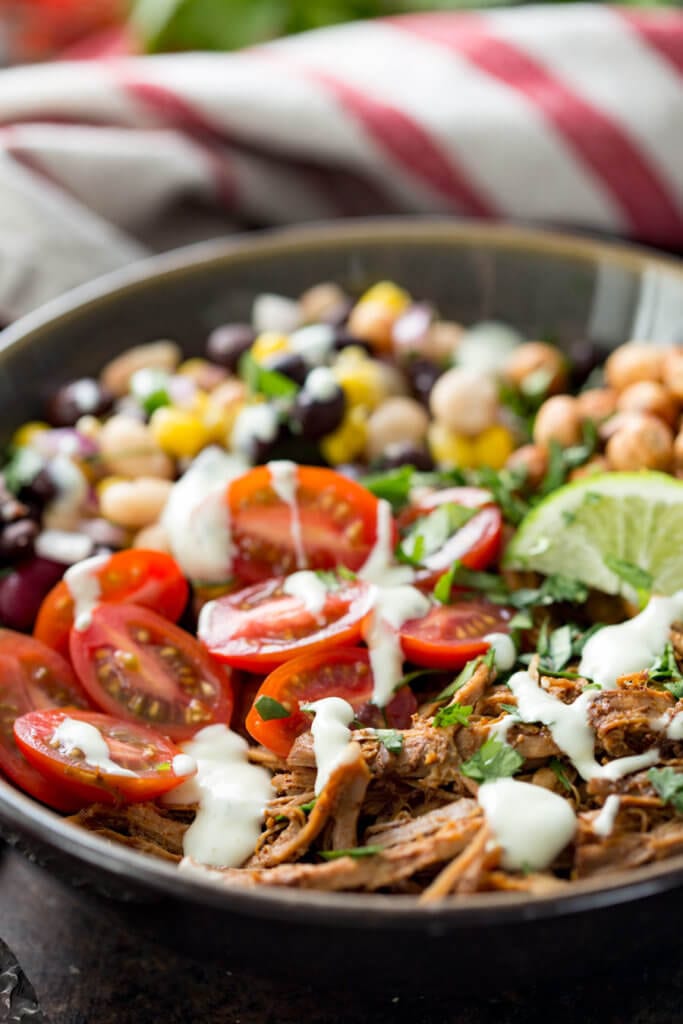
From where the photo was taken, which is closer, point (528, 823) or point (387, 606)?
point (528, 823)

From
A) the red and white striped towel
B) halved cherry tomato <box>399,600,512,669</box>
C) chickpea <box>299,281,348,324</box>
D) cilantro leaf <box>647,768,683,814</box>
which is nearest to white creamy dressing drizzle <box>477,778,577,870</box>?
cilantro leaf <box>647,768,683,814</box>

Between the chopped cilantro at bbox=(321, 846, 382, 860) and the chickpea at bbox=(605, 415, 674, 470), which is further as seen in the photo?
the chickpea at bbox=(605, 415, 674, 470)

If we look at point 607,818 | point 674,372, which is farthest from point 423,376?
point 607,818

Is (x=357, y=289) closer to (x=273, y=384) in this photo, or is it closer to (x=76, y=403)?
(x=273, y=384)

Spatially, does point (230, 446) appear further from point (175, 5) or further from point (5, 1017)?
point (175, 5)

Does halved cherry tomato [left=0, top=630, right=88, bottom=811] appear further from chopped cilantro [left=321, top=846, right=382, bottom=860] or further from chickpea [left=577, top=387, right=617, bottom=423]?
chickpea [left=577, top=387, right=617, bottom=423]

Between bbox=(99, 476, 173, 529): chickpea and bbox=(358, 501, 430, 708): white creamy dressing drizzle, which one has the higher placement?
bbox=(99, 476, 173, 529): chickpea

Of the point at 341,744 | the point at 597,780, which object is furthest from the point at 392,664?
the point at 597,780
